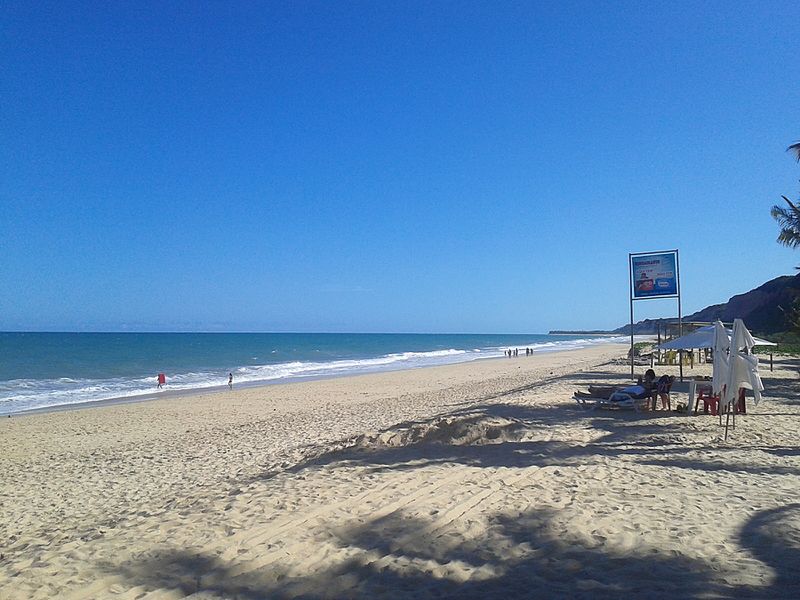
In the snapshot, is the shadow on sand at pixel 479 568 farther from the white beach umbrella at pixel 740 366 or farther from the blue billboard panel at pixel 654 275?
the blue billboard panel at pixel 654 275

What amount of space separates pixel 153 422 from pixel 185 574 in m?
12.0

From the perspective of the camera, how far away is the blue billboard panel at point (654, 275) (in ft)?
56.2

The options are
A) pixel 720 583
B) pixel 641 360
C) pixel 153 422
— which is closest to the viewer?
pixel 720 583

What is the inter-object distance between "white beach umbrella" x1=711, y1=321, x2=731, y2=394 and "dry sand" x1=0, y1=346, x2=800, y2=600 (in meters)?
0.82

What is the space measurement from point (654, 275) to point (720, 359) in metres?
8.60

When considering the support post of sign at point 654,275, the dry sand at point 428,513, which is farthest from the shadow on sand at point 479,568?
the support post of sign at point 654,275

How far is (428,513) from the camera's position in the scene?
5.31 m

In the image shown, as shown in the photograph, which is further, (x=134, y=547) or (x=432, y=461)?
(x=432, y=461)

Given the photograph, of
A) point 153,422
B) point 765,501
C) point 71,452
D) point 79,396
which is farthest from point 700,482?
point 79,396

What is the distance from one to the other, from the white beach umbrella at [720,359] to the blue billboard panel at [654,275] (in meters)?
8.02

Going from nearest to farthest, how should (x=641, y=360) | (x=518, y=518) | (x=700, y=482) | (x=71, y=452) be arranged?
(x=518, y=518)
(x=700, y=482)
(x=71, y=452)
(x=641, y=360)

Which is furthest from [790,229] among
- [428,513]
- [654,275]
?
[428,513]

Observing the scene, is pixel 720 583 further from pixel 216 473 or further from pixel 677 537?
pixel 216 473

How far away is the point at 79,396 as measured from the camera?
79.1 feet
